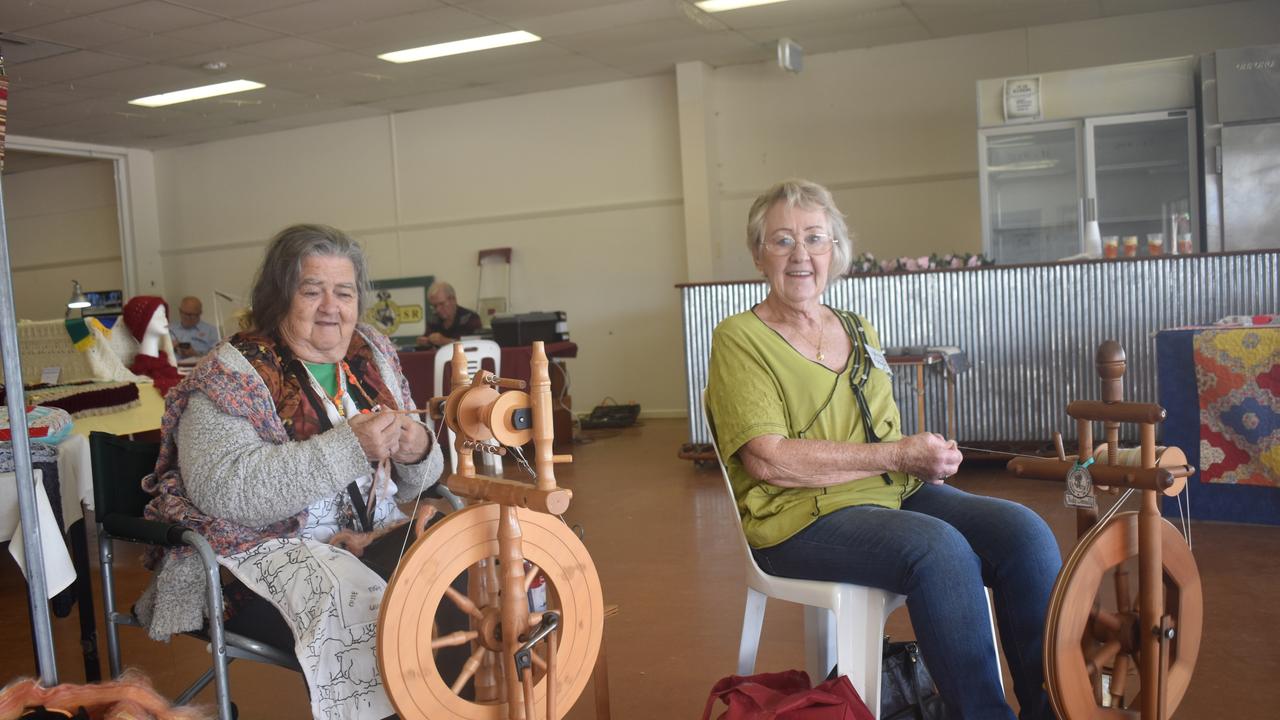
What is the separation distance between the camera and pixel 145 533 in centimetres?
176

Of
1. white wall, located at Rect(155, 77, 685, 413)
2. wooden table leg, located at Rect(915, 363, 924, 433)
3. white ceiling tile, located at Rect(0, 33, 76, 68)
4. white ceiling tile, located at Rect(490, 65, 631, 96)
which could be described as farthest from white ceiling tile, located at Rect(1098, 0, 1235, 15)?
white ceiling tile, located at Rect(0, 33, 76, 68)

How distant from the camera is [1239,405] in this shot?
3590 millimetres

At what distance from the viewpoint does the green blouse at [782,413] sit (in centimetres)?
183

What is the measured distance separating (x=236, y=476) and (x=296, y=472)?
99 mm

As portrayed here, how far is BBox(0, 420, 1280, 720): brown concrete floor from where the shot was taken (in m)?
2.42

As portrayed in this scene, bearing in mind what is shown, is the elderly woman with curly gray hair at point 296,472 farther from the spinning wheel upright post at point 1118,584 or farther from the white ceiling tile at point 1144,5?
the white ceiling tile at point 1144,5

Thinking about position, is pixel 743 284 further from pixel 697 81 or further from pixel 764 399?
pixel 764 399

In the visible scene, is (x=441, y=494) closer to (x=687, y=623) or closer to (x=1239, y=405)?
(x=687, y=623)

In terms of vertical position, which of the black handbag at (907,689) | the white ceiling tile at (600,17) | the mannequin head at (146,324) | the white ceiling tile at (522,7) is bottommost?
the black handbag at (907,689)

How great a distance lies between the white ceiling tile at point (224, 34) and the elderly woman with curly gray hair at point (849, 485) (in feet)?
15.8

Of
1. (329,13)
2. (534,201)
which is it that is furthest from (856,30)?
(329,13)

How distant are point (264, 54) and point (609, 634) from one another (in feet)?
16.6

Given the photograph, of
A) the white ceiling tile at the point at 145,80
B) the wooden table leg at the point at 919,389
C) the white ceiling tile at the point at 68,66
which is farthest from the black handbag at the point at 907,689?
the white ceiling tile at the point at 145,80

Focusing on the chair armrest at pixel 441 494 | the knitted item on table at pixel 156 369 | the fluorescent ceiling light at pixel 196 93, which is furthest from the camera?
the fluorescent ceiling light at pixel 196 93
